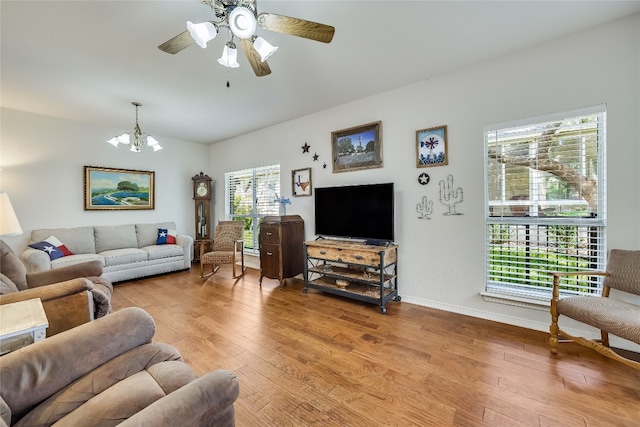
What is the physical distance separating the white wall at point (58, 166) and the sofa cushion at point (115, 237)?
0.27 meters

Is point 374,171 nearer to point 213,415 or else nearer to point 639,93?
point 639,93

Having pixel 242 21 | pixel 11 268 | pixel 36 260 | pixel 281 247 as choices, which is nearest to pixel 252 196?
pixel 281 247

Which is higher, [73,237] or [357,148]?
[357,148]

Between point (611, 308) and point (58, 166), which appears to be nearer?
point (611, 308)

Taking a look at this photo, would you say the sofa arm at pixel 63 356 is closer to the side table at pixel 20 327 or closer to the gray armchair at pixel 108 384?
the gray armchair at pixel 108 384

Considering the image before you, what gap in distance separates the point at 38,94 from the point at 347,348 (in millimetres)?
4591

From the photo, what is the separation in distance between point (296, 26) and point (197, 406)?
1889 mm

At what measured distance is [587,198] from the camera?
7.03ft

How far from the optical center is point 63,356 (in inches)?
41.1

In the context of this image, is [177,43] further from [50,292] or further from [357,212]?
[357,212]

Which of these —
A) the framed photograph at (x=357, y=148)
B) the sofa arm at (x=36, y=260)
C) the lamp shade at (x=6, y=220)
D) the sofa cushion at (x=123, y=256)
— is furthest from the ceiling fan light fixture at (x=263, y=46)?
the sofa cushion at (x=123, y=256)

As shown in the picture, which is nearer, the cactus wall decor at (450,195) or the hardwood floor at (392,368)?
the hardwood floor at (392,368)

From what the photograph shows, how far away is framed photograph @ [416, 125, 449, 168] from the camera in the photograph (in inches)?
109

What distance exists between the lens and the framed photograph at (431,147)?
278cm
